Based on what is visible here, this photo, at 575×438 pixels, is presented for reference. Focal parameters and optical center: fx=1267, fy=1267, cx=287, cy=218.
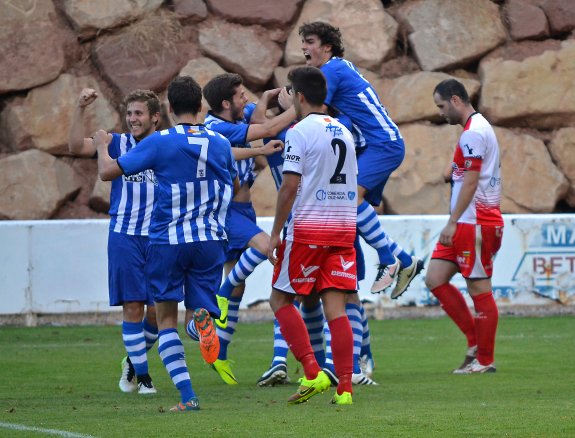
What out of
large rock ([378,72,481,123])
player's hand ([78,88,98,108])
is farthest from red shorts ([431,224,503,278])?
large rock ([378,72,481,123])

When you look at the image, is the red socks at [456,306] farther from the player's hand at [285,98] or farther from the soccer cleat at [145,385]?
the soccer cleat at [145,385]

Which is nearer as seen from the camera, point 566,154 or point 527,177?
point 527,177

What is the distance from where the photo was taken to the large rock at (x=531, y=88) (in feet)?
58.8

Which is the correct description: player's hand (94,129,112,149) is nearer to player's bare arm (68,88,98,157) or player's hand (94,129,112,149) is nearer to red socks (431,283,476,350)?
player's bare arm (68,88,98,157)

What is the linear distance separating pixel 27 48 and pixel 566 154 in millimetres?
7621

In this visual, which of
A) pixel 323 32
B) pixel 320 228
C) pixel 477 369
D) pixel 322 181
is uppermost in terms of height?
pixel 323 32

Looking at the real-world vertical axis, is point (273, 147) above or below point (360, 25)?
below

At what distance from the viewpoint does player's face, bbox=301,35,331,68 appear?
895 cm

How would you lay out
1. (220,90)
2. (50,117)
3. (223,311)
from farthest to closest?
(50,117), (223,311), (220,90)

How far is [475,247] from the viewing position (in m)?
9.95

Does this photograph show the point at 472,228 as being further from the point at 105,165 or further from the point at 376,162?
the point at 105,165

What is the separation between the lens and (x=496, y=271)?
1452 cm

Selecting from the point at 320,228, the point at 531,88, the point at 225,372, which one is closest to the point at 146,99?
the point at 320,228

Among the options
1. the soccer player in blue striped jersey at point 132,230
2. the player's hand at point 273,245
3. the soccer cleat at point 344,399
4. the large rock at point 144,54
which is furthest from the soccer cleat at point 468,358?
the large rock at point 144,54
